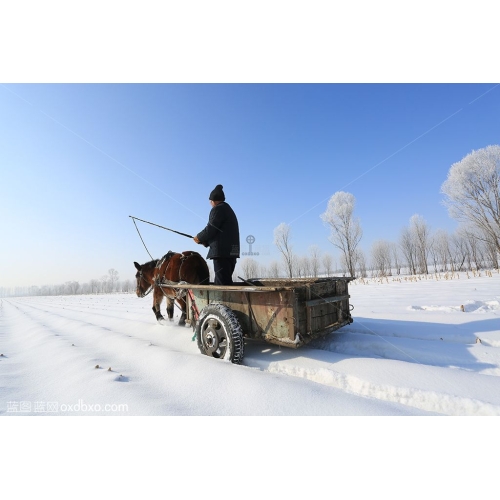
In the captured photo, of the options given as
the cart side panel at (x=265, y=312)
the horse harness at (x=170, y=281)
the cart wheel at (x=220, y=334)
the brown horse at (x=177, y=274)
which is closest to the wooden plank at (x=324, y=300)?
the cart side panel at (x=265, y=312)

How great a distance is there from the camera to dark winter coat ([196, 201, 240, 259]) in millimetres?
3906

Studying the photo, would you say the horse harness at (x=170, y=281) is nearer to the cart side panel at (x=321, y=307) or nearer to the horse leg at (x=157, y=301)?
the horse leg at (x=157, y=301)

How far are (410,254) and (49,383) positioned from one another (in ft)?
202

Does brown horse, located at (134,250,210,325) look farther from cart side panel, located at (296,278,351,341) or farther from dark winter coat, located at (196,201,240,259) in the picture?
cart side panel, located at (296,278,351,341)

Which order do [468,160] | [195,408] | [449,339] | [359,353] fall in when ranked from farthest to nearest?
[468,160], [449,339], [359,353], [195,408]

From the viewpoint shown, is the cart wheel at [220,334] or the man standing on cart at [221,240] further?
the man standing on cart at [221,240]

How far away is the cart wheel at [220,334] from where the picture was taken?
3029 mm

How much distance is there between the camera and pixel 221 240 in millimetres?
3916

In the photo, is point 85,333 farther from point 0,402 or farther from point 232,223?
point 232,223

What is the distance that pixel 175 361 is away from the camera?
312 centimetres

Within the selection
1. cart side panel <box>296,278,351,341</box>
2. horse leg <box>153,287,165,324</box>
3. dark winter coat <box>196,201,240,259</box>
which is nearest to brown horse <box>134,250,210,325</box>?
horse leg <box>153,287,165,324</box>

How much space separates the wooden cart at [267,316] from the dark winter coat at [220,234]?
0.66m

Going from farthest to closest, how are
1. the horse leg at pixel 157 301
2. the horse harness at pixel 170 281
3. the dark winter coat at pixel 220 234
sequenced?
the horse leg at pixel 157 301
the horse harness at pixel 170 281
the dark winter coat at pixel 220 234

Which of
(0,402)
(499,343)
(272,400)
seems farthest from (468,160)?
(0,402)
